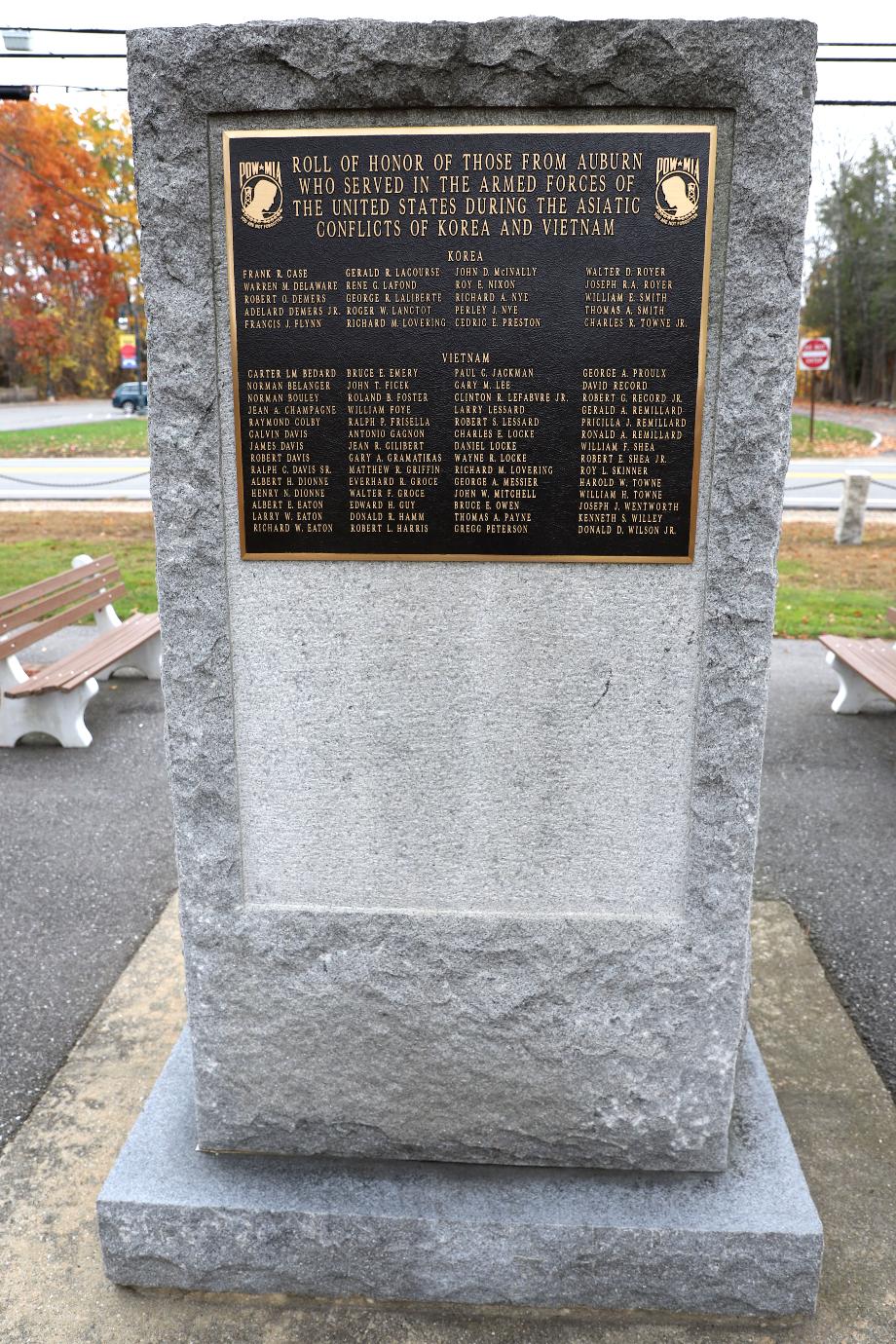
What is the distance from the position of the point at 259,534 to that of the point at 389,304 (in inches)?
24.8

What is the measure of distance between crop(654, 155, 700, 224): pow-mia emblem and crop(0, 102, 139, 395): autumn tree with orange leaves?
36962 millimetres

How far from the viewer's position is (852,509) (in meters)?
13.0

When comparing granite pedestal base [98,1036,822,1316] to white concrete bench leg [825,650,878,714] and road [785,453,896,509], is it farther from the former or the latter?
road [785,453,896,509]

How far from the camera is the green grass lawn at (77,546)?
10.4 metres

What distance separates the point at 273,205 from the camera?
94.8 inches

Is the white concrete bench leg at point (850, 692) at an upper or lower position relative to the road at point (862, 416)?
lower

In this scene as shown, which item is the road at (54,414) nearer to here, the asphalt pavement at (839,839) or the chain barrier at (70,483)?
the chain barrier at (70,483)

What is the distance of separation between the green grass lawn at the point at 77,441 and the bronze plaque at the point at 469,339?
23211mm

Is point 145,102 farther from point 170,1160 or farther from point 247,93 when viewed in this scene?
point 170,1160

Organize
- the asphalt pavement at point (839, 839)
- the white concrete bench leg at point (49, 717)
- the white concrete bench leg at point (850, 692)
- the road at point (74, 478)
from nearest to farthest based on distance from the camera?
the asphalt pavement at point (839, 839), the white concrete bench leg at point (49, 717), the white concrete bench leg at point (850, 692), the road at point (74, 478)

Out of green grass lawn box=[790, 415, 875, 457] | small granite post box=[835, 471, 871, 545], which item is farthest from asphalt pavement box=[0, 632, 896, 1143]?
green grass lawn box=[790, 415, 875, 457]

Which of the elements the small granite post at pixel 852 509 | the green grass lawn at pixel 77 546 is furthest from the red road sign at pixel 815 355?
the green grass lawn at pixel 77 546

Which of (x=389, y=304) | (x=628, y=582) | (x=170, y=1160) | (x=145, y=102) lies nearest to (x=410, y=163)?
(x=389, y=304)

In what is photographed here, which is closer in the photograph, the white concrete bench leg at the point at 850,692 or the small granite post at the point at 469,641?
the small granite post at the point at 469,641
